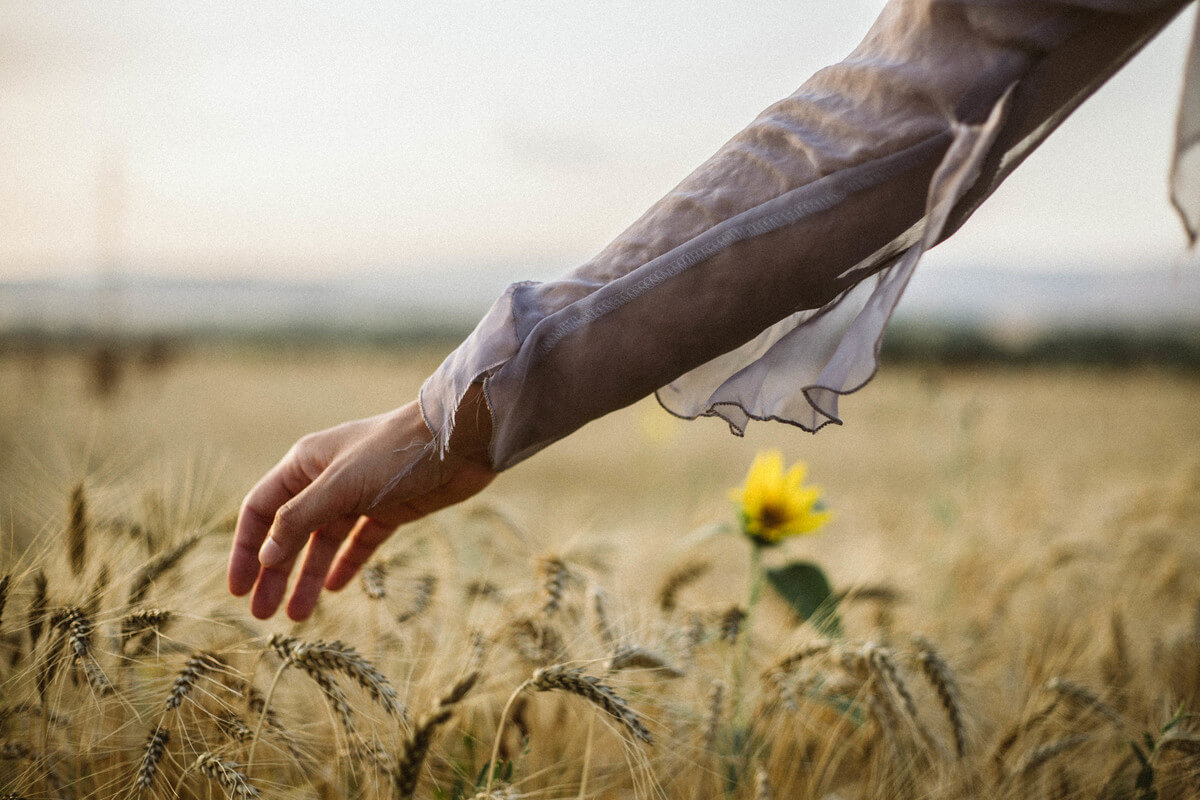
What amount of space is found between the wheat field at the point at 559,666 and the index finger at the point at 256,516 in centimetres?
9

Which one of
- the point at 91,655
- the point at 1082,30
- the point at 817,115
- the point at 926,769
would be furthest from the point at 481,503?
the point at 1082,30

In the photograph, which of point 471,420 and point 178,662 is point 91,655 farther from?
point 471,420

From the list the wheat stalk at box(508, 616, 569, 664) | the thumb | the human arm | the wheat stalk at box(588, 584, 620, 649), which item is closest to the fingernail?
the thumb

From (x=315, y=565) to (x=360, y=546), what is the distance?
0.07m

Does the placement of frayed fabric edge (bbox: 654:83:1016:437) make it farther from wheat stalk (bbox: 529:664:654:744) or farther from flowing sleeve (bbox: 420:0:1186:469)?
wheat stalk (bbox: 529:664:654:744)

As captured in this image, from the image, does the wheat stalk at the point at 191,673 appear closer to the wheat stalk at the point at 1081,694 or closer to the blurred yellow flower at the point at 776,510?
the blurred yellow flower at the point at 776,510

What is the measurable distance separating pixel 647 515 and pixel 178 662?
2.73 meters

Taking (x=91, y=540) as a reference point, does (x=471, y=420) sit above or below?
above

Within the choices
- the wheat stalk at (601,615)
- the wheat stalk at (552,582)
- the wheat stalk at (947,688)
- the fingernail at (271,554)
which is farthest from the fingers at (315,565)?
the wheat stalk at (947,688)

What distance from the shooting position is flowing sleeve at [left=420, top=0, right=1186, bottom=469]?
77 centimetres

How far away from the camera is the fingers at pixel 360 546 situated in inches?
42.1

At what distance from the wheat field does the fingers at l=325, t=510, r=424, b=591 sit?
67mm

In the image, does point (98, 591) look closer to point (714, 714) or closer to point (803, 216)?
point (714, 714)

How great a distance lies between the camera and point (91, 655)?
94cm
